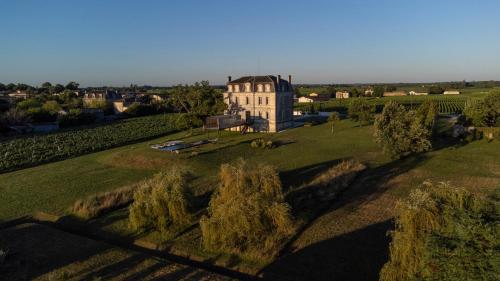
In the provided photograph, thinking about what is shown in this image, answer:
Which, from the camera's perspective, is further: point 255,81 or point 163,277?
point 255,81

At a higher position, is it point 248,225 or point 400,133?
point 400,133

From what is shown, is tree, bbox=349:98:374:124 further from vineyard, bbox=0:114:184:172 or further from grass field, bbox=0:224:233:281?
grass field, bbox=0:224:233:281

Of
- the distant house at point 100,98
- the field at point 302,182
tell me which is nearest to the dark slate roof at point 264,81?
the field at point 302,182

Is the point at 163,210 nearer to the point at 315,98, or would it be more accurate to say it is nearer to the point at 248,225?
the point at 248,225

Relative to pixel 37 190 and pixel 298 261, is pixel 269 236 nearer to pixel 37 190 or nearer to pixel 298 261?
pixel 298 261

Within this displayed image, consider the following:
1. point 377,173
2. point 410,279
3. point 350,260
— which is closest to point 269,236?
point 350,260

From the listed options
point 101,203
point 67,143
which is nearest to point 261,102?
point 67,143
